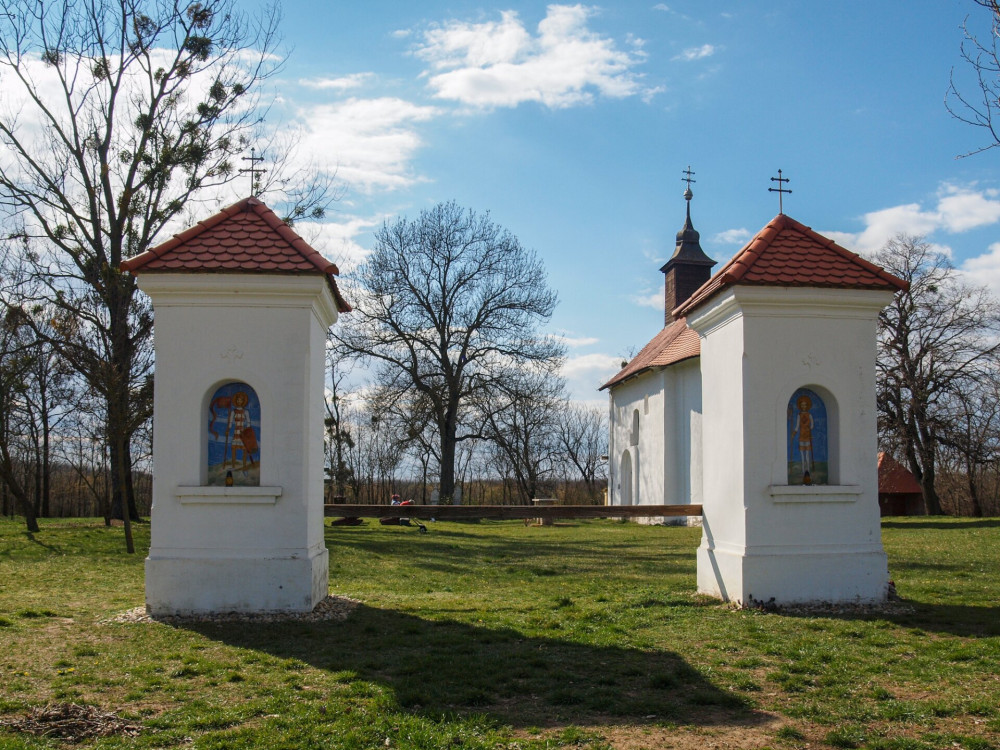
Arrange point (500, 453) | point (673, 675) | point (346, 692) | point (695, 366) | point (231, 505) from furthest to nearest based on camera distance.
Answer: point (500, 453)
point (695, 366)
point (231, 505)
point (673, 675)
point (346, 692)

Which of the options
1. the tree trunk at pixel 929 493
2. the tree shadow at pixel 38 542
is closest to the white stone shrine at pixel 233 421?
the tree shadow at pixel 38 542

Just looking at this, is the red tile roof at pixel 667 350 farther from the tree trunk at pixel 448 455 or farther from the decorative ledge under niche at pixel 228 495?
the decorative ledge under niche at pixel 228 495

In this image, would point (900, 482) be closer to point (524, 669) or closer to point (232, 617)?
point (232, 617)

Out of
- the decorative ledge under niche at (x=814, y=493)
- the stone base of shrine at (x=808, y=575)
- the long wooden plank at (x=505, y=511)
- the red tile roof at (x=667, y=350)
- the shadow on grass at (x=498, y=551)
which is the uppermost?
the red tile roof at (x=667, y=350)

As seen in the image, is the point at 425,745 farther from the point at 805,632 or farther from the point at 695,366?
the point at 695,366

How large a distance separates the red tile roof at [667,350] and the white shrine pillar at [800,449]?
48.3 ft

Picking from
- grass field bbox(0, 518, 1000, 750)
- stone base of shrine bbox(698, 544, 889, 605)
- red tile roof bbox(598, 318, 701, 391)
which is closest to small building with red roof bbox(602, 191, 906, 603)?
stone base of shrine bbox(698, 544, 889, 605)

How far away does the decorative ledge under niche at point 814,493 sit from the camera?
9734 millimetres

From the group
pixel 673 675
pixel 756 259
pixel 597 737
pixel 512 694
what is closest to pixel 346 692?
pixel 512 694

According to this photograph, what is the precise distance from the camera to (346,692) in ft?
20.2

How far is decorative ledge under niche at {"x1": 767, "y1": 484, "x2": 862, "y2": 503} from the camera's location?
9.73 m

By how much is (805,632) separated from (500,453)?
3973cm

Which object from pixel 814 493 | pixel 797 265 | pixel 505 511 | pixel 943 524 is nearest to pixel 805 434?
pixel 814 493

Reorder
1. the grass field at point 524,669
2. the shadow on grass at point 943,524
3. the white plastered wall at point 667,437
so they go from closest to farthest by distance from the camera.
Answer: the grass field at point 524,669, the shadow on grass at point 943,524, the white plastered wall at point 667,437
